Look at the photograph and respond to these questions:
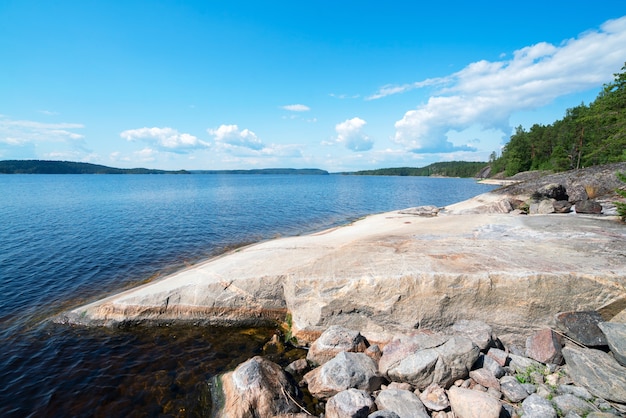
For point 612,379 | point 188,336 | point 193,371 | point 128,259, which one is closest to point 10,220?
point 128,259

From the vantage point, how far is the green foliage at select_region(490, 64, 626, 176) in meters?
25.2

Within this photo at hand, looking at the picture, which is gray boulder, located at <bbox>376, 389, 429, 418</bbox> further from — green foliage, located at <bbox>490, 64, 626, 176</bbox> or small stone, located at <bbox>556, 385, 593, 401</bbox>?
green foliage, located at <bbox>490, 64, 626, 176</bbox>

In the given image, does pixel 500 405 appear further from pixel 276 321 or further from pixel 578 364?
pixel 276 321

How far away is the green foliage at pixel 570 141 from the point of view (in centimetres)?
2523

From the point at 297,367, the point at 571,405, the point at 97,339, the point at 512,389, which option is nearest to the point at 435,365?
the point at 512,389

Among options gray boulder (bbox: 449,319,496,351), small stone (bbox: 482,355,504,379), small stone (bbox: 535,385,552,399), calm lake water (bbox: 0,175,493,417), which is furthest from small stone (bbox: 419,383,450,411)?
calm lake water (bbox: 0,175,493,417)

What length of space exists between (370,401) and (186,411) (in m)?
5.26

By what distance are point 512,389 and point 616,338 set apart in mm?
3129

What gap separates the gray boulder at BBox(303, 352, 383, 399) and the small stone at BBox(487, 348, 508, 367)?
136 inches

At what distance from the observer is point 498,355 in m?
7.89

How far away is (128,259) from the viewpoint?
64.4 ft

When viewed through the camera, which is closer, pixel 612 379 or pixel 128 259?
pixel 612 379

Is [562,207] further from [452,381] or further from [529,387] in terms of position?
[452,381]

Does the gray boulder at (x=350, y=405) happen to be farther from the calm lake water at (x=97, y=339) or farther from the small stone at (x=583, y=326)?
the small stone at (x=583, y=326)
